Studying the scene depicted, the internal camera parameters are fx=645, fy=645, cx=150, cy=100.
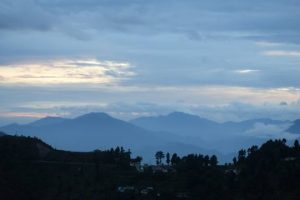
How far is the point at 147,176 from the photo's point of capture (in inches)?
2411

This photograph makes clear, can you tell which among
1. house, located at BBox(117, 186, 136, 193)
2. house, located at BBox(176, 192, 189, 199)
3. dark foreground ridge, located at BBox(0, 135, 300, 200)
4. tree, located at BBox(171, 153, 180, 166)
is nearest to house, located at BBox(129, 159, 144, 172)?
dark foreground ridge, located at BBox(0, 135, 300, 200)

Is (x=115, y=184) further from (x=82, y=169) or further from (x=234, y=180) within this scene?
(x=234, y=180)

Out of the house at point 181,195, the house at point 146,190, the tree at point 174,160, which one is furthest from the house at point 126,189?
the tree at point 174,160

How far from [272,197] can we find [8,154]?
28.6m

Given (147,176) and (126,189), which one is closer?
(126,189)

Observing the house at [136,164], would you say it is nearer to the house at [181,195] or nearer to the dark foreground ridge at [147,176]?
the dark foreground ridge at [147,176]

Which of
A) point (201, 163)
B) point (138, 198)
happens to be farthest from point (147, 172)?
point (138, 198)

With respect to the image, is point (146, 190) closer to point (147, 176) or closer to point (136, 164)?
point (147, 176)

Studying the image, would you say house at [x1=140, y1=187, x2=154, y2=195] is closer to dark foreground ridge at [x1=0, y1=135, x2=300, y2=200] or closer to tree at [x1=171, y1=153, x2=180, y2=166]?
dark foreground ridge at [x1=0, y1=135, x2=300, y2=200]

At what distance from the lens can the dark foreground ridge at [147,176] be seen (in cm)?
5259

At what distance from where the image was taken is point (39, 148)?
71500 mm

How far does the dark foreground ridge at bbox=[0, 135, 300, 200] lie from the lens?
52.6m

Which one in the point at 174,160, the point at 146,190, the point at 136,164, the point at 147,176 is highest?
the point at 174,160

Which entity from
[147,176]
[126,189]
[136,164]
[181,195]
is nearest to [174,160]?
[136,164]
